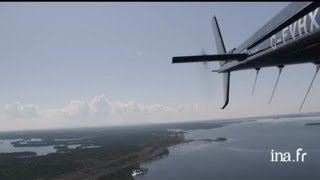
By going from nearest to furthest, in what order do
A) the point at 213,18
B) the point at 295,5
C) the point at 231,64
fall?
the point at 295,5, the point at 231,64, the point at 213,18

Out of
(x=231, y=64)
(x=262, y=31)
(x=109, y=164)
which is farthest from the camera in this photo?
(x=109, y=164)

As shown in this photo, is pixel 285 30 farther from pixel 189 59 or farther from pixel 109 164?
pixel 109 164

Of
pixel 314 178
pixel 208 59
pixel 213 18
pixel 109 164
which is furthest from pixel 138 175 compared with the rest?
pixel 208 59

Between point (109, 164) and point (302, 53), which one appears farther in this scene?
point (109, 164)

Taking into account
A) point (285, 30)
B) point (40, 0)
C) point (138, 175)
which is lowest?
point (138, 175)

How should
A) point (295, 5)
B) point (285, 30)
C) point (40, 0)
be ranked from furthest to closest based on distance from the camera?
point (285, 30)
point (295, 5)
point (40, 0)

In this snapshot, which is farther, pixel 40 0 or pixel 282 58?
pixel 282 58

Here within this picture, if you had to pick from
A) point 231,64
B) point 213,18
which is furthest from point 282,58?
point 213,18

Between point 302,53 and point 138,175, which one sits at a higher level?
point 302,53

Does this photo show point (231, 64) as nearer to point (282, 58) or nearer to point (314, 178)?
point (282, 58)
